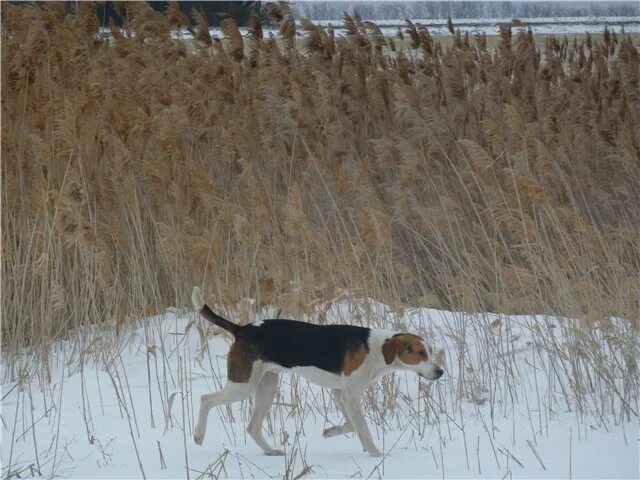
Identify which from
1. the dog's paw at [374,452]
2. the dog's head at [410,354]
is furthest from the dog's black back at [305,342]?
the dog's paw at [374,452]

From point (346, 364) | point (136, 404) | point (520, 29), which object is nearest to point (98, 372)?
point (136, 404)

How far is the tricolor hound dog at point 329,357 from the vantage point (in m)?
4.48

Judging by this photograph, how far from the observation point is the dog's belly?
4.52 metres

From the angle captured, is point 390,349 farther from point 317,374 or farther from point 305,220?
point 305,220

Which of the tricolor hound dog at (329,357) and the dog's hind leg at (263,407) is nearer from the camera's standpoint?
the tricolor hound dog at (329,357)

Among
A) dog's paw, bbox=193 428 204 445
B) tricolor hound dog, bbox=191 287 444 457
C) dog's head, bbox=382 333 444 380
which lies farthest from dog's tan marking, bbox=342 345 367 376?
dog's paw, bbox=193 428 204 445

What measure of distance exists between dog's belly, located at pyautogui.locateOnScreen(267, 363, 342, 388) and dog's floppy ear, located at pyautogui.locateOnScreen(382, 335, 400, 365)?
0.73ft

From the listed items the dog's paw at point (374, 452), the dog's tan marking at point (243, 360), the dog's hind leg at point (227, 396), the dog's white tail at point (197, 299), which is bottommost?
the dog's paw at point (374, 452)

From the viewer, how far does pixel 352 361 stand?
450cm

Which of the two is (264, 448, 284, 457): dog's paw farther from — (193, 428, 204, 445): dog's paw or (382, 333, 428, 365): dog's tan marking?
(382, 333, 428, 365): dog's tan marking

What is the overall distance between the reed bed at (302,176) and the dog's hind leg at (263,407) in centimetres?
118

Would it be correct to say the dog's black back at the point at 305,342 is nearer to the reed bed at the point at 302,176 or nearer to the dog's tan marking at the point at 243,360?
the dog's tan marking at the point at 243,360

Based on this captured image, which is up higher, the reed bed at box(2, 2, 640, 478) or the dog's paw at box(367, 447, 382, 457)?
the reed bed at box(2, 2, 640, 478)

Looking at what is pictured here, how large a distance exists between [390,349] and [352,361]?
176mm
